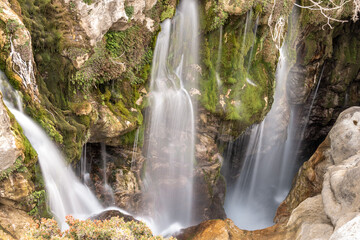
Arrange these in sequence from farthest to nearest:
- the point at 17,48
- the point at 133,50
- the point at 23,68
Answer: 1. the point at 133,50
2. the point at 23,68
3. the point at 17,48

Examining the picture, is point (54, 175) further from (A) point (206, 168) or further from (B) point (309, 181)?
(B) point (309, 181)

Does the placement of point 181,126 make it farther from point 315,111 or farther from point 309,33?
point 315,111

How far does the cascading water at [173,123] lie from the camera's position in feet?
35.6

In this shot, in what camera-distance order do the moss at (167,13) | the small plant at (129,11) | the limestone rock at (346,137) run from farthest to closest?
the moss at (167,13) → the limestone rock at (346,137) → the small plant at (129,11)

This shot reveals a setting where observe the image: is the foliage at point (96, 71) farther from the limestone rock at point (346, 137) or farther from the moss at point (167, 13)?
the limestone rock at point (346, 137)

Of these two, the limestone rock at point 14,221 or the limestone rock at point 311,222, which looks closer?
the limestone rock at point 14,221

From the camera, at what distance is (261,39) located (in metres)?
12.4

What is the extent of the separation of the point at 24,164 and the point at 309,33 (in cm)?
1501

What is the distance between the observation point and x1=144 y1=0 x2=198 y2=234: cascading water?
1085cm

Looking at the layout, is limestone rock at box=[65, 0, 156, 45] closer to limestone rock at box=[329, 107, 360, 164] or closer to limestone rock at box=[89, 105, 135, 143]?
limestone rock at box=[89, 105, 135, 143]

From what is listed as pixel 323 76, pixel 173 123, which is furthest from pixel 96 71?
pixel 323 76

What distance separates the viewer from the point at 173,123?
11.5m

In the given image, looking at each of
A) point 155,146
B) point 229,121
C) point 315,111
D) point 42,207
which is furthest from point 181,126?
point 315,111

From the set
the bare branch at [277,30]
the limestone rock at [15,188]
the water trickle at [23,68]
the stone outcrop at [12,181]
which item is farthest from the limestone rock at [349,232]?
the bare branch at [277,30]
